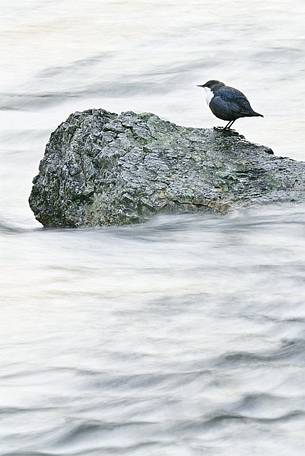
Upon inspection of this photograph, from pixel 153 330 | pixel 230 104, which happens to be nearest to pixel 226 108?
pixel 230 104

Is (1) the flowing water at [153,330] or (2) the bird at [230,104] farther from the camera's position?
(2) the bird at [230,104]

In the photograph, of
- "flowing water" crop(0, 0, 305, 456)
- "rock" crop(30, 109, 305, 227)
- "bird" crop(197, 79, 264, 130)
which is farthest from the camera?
"bird" crop(197, 79, 264, 130)

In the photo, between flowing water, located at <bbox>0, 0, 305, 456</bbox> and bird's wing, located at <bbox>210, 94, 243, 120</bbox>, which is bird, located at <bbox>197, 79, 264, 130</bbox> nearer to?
bird's wing, located at <bbox>210, 94, 243, 120</bbox>

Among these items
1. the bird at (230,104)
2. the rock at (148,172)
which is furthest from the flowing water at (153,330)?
the bird at (230,104)

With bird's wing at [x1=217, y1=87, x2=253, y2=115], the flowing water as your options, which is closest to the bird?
bird's wing at [x1=217, y1=87, x2=253, y2=115]

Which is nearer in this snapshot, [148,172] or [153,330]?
[153,330]

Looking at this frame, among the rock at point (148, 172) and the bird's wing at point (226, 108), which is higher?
the bird's wing at point (226, 108)

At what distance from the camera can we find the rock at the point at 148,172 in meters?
6.81

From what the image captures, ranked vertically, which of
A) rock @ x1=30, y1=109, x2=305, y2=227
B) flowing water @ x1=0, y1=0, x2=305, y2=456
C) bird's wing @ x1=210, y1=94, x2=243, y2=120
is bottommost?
flowing water @ x1=0, y1=0, x2=305, y2=456

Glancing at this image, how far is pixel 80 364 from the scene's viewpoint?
5391 millimetres

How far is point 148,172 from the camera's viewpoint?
6.84m

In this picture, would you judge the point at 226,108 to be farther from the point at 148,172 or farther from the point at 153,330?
the point at 153,330

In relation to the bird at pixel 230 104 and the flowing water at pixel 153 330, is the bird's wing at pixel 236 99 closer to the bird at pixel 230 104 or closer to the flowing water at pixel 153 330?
the bird at pixel 230 104

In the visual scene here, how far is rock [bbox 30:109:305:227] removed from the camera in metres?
6.81
